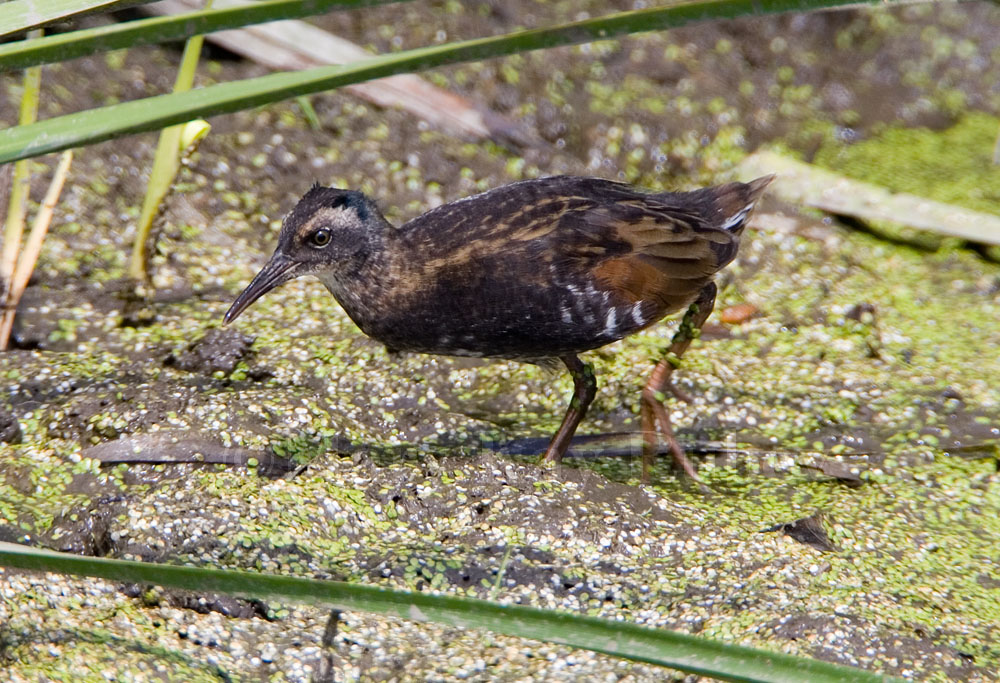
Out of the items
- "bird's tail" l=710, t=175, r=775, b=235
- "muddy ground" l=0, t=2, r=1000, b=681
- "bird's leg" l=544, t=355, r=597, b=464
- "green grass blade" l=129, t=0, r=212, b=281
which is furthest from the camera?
"bird's tail" l=710, t=175, r=775, b=235

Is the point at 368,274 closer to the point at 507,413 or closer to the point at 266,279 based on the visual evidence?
the point at 266,279

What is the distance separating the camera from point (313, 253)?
3371 millimetres

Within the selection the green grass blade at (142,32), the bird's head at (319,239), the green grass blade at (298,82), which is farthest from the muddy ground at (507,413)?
the green grass blade at (142,32)

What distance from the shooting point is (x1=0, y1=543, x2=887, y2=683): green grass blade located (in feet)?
6.69

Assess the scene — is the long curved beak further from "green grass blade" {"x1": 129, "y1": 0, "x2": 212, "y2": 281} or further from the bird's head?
"green grass blade" {"x1": 129, "y1": 0, "x2": 212, "y2": 281}

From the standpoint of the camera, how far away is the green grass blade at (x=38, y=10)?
2.53 m

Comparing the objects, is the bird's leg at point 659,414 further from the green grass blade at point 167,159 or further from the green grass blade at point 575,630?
the green grass blade at point 167,159

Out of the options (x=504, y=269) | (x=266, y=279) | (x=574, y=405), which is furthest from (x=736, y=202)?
(x=266, y=279)

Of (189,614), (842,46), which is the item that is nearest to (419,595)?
(189,614)

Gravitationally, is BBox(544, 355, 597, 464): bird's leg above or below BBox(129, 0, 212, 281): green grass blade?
below

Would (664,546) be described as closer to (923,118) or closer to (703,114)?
(703,114)

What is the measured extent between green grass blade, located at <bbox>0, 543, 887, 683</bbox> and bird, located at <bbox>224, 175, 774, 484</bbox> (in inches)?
51.1

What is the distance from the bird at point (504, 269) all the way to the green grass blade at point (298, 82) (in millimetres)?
871

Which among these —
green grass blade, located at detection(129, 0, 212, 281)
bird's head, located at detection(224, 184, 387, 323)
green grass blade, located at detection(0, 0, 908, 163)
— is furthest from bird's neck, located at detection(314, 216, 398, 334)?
green grass blade, located at detection(0, 0, 908, 163)
